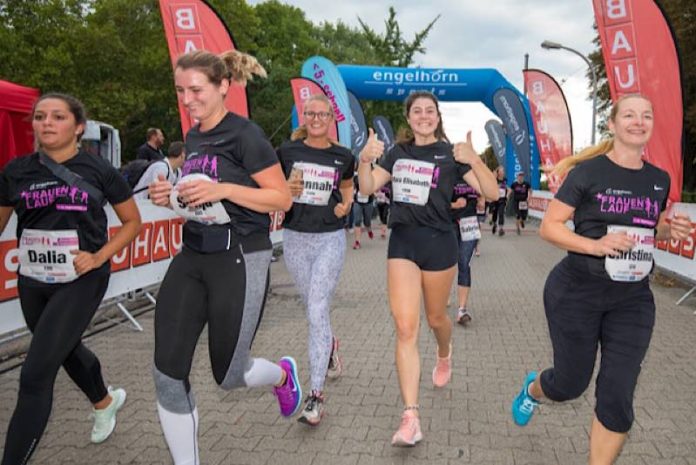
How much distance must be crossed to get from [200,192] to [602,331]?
6.61ft

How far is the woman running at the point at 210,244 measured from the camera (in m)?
2.98

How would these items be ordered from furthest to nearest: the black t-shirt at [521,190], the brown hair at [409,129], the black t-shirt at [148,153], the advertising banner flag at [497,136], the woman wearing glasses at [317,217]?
the advertising banner flag at [497,136] → the black t-shirt at [521,190] → the black t-shirt at [148,153] → the woman wearing glasses at [317,217] → the brown hair at [409,129]

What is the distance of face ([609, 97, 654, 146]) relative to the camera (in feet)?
10.3

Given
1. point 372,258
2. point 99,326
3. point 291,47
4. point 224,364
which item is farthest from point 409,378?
point 291,47

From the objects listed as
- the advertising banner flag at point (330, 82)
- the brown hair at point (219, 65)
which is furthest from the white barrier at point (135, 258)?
the advertising banner flag at point (330, 82)

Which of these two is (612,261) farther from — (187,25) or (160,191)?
(187,25)

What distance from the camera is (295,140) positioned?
16.2ft

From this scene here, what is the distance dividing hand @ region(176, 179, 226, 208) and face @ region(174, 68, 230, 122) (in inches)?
15.2

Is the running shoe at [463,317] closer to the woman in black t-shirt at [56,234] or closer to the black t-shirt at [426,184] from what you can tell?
the black t-shirt at [426,184]

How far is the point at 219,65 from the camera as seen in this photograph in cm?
310

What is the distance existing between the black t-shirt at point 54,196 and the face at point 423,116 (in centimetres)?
191

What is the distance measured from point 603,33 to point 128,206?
24.1 feet

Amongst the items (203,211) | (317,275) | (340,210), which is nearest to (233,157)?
(203,211)

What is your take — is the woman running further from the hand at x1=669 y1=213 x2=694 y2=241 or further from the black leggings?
the hand at x1=669 y1=213 x2=694 y2=241
